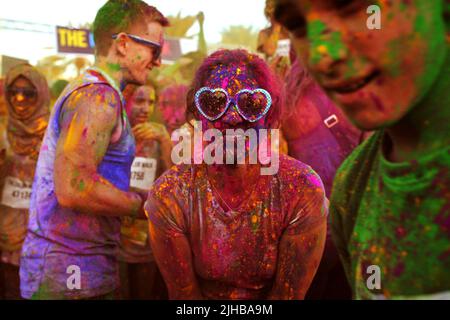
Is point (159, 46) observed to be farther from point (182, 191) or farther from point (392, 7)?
point (392, 7)

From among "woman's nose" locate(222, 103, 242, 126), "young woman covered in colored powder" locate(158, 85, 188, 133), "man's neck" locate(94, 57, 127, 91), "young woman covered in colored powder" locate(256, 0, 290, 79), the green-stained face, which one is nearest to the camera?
the green-stained face

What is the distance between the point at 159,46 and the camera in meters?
2.90

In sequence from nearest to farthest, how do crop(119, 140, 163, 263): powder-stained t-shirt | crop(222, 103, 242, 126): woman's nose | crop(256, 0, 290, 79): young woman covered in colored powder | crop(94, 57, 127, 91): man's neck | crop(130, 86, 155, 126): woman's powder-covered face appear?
1. crop(222, 103, 242, 126): woman's nose
2. crop(94, 57, 127, 91): man's neck
3. crop(256, 0, 290, 79): young woman covered in colored powder
4. crop(119, 140, 163, 263): powder-stained t-shirt
5. crop(130, 86, 155, 126): woman's powder-covered face

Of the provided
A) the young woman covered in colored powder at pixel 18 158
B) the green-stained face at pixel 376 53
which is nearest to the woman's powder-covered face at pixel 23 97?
the young woman covered in colored powder at pixel 18 158

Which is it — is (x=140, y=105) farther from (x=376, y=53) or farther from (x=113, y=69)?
(x=376, y=53)

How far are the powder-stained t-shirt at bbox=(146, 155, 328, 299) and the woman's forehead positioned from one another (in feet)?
1.25

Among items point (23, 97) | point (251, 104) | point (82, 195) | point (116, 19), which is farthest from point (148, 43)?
point (23, 97)

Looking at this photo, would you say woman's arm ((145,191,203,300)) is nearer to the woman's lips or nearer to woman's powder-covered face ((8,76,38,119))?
the woman's lips

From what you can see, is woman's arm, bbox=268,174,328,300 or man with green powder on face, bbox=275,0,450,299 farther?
woman's arm, bbox=268,174,328,300

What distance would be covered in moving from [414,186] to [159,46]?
2.15 m

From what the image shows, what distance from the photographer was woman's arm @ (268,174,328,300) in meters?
2.03

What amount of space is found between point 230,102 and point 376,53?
107cm

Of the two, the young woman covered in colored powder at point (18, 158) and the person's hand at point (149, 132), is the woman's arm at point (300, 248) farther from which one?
the young woman covered in colored powder at point (18, 158)

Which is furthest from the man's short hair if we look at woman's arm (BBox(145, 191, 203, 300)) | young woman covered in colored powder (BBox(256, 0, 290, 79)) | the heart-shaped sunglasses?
young woman covered in colored powder (BBox(256, 0, 290, 79))
